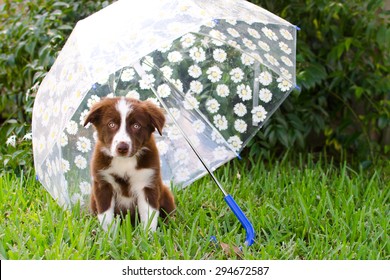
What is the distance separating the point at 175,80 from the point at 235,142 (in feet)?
1.46

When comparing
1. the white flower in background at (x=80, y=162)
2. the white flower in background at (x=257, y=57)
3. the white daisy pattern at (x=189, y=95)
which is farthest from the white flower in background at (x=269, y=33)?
the white flower in background at (x=80, y=162)

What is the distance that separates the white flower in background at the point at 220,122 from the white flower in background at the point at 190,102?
0.41ft

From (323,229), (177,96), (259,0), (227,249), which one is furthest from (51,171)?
(259,0)

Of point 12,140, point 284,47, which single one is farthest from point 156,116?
point 12,140

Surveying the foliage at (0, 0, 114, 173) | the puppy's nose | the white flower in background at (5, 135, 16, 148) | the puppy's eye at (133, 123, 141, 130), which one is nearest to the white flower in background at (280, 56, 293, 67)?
the puppy's eye at (133, 123, 141, 130)

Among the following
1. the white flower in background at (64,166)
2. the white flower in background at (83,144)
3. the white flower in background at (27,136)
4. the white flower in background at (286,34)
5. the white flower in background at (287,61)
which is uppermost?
the white flower in background at (286,34)

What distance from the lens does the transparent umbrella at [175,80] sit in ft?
9.33

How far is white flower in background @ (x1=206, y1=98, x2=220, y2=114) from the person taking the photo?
11.1ft

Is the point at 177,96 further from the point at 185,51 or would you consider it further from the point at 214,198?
the point at 214,198

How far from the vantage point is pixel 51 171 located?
10.6 feet

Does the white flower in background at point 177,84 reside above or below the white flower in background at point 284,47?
below

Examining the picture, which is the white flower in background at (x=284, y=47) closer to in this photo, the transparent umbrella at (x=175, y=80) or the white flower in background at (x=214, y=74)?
the transparent umbrella at (x=175, y=80)

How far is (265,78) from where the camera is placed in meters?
3.41
